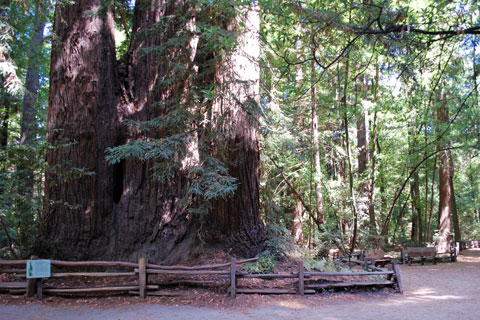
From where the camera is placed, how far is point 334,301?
8547mm

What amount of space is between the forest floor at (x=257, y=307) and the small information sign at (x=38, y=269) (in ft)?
1.71

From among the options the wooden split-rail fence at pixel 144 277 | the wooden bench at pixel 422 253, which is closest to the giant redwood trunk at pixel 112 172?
the wooden split-rail fence at pixel 144 277

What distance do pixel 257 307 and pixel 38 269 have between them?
4532 mm

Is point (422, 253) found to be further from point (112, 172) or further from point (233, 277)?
point (112, 172)

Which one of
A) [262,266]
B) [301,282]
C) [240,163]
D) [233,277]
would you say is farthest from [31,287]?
[301,282]

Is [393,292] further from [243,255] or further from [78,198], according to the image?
[78,198]

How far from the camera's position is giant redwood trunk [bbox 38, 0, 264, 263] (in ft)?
30.5

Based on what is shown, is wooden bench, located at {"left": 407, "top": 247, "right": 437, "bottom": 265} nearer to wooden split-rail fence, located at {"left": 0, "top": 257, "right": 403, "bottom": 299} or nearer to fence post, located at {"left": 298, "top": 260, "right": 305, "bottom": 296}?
wooden split-rail fence, located at {"left": 0, "top": 257, "right": 403, "bottom": 299}

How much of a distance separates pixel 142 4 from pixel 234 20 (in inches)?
112

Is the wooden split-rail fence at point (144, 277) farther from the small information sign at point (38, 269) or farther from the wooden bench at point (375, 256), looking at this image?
the wooden bench at point (375, 256)

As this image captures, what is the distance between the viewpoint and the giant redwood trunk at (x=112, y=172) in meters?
9.29

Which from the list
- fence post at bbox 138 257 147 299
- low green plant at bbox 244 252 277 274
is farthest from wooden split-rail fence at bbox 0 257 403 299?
low green plant at bbox 244 252 277 274

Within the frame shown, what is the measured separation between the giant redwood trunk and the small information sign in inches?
49.2

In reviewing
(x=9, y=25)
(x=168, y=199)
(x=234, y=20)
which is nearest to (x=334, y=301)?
(x=168, y=199)
